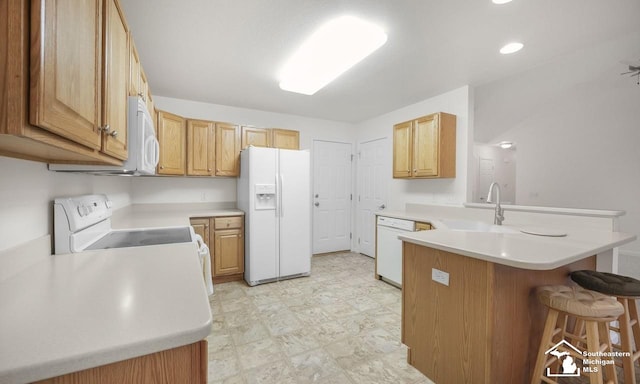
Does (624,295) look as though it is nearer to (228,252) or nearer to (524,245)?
(524,245)

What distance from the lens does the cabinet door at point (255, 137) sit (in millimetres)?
3775

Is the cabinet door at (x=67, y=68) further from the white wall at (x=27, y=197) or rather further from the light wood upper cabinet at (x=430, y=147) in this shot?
the light wood upper cabinet at (x=430, y=147)

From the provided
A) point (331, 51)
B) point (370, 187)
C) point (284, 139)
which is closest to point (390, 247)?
point (370, 187)

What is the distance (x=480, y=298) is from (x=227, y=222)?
2.88 meters

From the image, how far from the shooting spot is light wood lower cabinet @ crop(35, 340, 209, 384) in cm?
58

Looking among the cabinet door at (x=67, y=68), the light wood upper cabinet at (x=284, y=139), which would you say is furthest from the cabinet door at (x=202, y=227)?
the cabinet door at (x=67, y=68)

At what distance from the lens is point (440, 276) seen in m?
1.61

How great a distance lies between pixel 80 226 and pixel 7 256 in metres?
0.50

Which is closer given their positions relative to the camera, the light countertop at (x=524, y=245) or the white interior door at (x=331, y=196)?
the light countertop at (x=524, y=245)

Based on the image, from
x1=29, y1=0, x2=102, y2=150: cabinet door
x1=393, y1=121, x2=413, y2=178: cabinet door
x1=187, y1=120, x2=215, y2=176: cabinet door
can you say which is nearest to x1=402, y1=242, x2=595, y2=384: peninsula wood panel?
x1=29, y1=0, x2=102, y2=150: cabinet door

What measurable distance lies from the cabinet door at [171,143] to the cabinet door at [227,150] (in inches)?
16.8

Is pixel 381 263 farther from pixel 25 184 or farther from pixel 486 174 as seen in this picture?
pixel 486 174

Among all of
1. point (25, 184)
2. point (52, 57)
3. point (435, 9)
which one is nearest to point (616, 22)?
point (435, 9)

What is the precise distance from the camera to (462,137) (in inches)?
127
